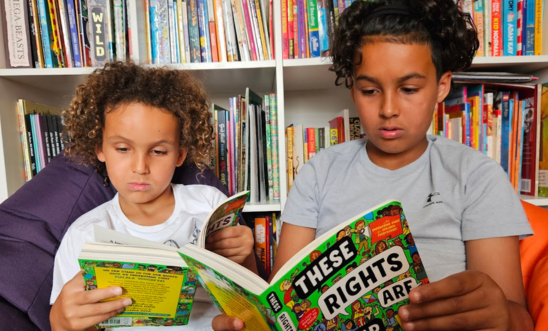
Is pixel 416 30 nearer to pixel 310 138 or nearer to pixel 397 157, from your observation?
pixel 397 157

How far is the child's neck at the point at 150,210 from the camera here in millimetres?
924

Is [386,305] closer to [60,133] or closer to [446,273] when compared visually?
[446,273]

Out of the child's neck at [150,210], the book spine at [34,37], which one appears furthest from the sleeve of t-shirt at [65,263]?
the book spine at [34,37]

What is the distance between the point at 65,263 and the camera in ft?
2.68

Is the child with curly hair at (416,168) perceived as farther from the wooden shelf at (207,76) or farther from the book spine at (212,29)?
the book spine at (212,29)

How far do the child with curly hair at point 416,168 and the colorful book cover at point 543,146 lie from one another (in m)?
0.48

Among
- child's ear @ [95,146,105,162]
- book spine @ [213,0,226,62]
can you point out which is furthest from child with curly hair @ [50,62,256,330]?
book spine @ [213,0,226,62]

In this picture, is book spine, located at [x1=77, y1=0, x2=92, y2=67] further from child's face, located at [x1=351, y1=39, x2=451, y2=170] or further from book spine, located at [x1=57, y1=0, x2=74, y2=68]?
child's face, located at [x1=351, y1=39, x2=451, y2=170]

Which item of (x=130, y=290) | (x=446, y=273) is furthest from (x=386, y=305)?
(x=130, y=290)

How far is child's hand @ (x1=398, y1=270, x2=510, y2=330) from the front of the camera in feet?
1.51

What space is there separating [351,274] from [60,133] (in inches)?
48.0

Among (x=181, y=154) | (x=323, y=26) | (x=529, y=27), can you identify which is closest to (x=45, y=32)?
(x=181, y=154)

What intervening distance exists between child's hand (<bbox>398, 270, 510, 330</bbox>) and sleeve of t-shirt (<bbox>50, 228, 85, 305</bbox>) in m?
0.72

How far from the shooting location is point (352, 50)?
84 centimetres
